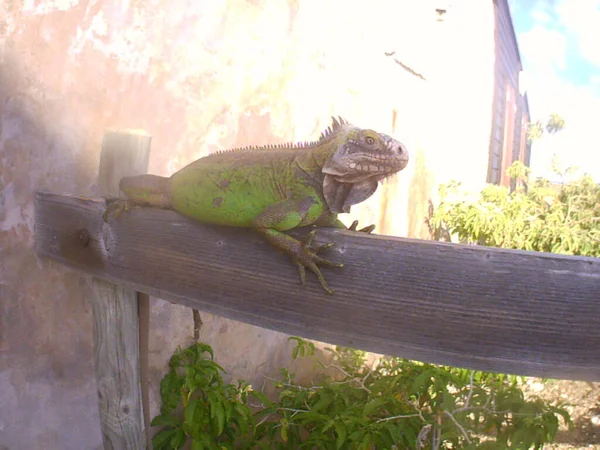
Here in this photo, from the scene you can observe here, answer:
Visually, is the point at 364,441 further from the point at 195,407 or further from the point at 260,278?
the point at 260,278

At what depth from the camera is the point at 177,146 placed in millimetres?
2838

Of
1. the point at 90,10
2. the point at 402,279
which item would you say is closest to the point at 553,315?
the point at 402,279

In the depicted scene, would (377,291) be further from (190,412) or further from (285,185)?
(190,412)

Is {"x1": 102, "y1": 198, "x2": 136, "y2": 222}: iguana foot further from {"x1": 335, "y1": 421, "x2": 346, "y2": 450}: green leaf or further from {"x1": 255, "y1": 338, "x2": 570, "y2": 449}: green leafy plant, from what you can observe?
{"x1": 335, "y1": 421, "x2": 346, "y2": 450}: green leaf

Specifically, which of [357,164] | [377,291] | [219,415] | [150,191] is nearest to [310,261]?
[377,291]

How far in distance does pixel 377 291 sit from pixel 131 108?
1.74m

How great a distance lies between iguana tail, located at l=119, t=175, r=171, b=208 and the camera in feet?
6.00

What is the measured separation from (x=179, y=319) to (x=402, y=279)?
6.96 feet

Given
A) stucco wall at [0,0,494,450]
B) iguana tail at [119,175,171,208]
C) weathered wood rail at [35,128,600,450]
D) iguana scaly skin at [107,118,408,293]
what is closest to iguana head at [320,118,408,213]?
iguana scaly skin at [107,118,408,293]

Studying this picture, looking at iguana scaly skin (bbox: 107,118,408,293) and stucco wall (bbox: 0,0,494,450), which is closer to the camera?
iguana scaly skin (bbox: 107,118,408,293)

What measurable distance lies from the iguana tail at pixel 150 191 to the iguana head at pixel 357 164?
59 cm

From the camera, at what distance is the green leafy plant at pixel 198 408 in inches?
110

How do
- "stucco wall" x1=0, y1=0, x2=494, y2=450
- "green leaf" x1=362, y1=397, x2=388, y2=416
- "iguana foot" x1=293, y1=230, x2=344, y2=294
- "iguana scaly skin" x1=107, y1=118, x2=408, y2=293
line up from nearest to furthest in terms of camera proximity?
"iguana foot" x1=293, y1=230, x2=344, y2=294, "iguana scaly skin" x1=107, y1=118, x2=408, y2=293, "stucco wall" x1=0, y1=0, x2=494, y2=450, "green leaf" x1=362, y1=397, x2=388, y2=416

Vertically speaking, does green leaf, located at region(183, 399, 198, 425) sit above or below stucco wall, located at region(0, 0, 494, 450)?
below
